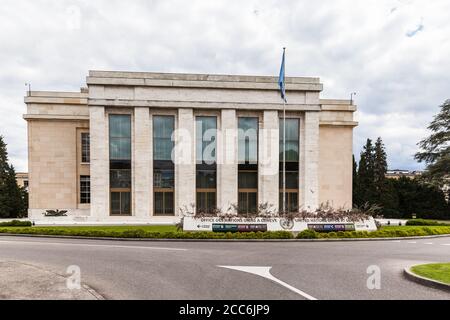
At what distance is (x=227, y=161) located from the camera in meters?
30.8

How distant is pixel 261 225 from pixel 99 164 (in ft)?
66.6

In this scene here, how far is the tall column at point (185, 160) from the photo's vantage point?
99.0 ft

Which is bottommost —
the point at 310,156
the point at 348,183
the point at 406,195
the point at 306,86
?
the point at 406,195

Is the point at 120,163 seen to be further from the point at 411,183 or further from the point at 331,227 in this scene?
the point at 411,183

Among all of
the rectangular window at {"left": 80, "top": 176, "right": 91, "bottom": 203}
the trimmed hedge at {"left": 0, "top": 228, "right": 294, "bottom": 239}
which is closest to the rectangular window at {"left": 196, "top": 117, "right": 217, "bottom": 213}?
the trimmed hedge at {"left": 0, "top": 228, "right": 294, "bottom": 239}

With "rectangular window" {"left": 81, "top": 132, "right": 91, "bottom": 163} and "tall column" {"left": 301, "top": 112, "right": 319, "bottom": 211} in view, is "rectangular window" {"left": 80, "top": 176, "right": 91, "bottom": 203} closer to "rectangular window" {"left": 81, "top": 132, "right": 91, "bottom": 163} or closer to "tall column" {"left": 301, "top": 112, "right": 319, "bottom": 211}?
"rectangular window" {"left": 81, "top": 132, "right": 91, "bottom": 163}

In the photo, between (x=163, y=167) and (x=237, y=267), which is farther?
(x=163, y=167)

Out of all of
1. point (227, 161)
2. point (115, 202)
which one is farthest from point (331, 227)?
point (115, 202)

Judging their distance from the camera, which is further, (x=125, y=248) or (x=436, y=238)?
(x=436, y=238)

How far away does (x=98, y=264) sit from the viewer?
34.4 feet

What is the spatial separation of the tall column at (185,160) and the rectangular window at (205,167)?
0.78 m
